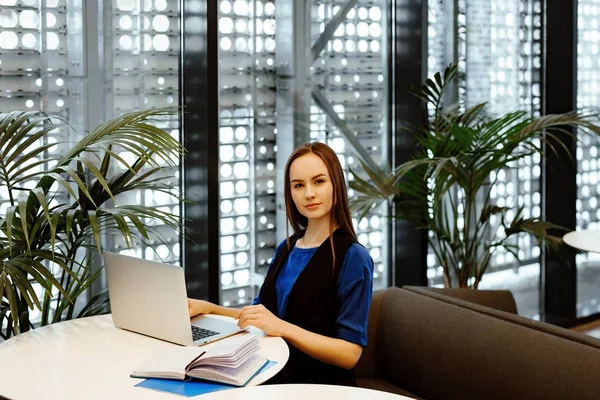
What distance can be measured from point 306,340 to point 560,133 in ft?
10.6

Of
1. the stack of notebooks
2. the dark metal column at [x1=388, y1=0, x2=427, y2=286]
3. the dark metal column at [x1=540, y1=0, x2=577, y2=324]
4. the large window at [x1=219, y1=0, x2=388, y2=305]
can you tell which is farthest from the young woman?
the dark metal column at [x1=540, y1=0, x2=577, y2=324]

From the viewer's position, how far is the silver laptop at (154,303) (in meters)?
2.36

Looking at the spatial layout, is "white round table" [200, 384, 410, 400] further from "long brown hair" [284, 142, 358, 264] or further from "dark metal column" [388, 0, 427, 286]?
"dark metal column" [388, 0, 427, 286]

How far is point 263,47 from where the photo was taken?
403cm

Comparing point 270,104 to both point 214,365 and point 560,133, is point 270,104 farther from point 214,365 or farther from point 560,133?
point 214,365

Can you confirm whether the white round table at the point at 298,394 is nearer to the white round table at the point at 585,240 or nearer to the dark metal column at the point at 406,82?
the white round table at the point at 585,240

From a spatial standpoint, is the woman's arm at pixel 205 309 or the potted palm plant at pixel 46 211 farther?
the woman's arm at pixel 205 309

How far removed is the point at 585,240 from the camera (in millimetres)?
3766

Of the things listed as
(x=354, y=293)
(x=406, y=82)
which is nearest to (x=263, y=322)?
(x=354, y=293)

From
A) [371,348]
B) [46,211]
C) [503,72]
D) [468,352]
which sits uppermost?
[503,72]

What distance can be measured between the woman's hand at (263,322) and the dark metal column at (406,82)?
82.7 inches

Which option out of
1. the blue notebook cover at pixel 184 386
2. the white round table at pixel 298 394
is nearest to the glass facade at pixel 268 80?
the blue notebook cover at pixel 184 386

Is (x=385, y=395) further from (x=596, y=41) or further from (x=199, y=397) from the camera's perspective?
(x=596, y=41)

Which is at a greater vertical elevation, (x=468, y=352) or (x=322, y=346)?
(x=322, y=346)
